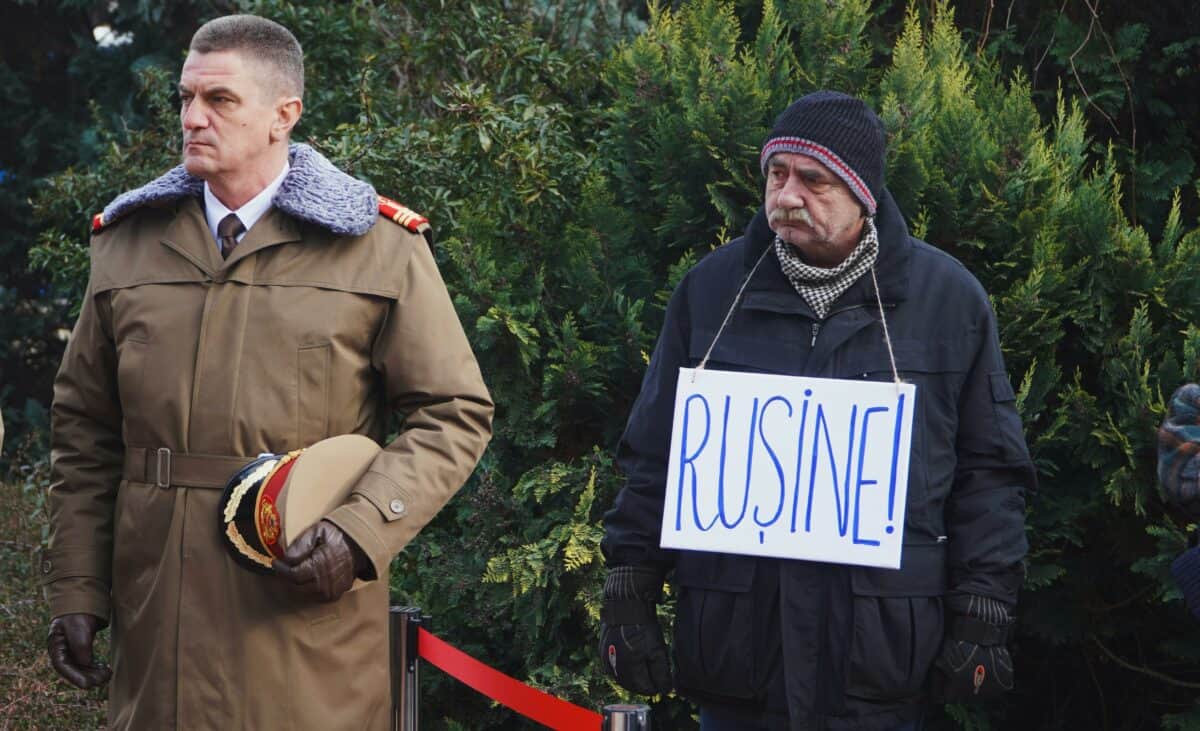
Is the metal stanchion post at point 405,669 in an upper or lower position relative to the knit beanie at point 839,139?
lower

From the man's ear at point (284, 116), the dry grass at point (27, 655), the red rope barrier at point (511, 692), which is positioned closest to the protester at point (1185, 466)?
the red rope barrier at point (511, 692)

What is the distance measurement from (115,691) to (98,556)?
1.00ft

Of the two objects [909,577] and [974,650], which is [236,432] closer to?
[909,577]

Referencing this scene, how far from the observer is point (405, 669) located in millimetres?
3775

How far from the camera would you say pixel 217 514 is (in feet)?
10.7

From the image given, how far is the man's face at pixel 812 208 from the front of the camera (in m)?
3.23

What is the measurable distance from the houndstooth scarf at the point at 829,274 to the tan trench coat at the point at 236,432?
777 mm

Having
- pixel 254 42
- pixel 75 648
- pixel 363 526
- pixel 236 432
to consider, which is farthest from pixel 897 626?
pixel 254 42

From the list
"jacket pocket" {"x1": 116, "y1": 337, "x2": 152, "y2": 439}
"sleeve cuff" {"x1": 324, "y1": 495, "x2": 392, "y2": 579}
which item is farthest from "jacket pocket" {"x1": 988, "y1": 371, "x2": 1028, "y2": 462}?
"jacket pocket" {"x1": 116, "y1": 337, "x2": 152, "y2": 439}

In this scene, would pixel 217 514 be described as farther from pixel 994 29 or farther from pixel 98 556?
pixel 994 29

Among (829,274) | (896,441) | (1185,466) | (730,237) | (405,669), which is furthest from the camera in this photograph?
(730,237)

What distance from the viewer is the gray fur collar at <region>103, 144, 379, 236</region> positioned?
3.43 meters

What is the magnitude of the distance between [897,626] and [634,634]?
0.58 meters

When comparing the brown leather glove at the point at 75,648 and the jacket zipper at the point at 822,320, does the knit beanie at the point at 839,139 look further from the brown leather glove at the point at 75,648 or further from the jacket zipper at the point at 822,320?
the brown leather glove at the point at 75,648
